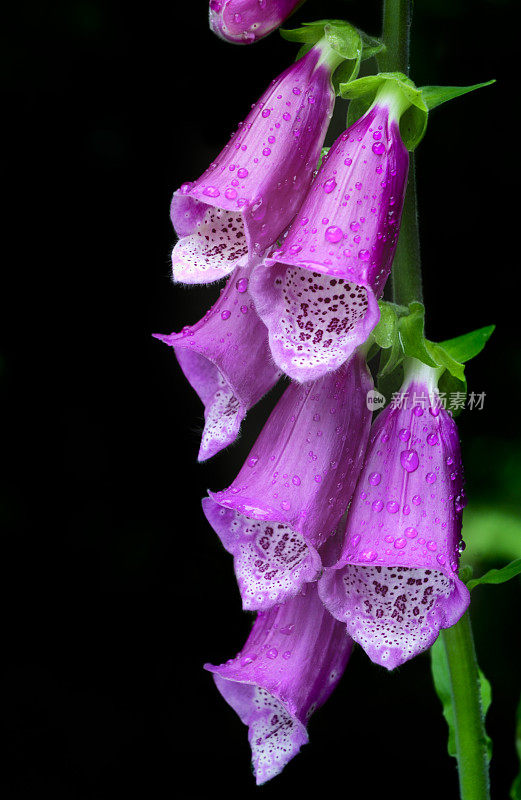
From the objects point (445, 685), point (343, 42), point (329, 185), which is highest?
point (343, 42)

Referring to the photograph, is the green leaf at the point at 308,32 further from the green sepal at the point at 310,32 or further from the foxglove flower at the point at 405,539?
the foxglove flower at the point at 405,539

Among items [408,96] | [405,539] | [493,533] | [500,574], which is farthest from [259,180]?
[493,533]

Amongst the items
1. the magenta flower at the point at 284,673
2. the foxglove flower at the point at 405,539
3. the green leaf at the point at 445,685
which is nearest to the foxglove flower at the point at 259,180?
the foxglove flower at the point at 405,539

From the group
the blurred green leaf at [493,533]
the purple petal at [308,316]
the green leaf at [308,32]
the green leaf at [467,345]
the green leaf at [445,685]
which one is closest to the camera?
the purple petal at [308,316]

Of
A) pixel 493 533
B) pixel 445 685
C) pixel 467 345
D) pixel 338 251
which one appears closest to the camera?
pixel 338 251

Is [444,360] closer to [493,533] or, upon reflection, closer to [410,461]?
[410,461]

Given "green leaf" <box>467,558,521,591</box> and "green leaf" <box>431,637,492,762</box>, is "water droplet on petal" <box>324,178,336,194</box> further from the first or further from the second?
"green leaf" <box>431,637,492,762</box>

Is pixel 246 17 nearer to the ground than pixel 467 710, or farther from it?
farther from it

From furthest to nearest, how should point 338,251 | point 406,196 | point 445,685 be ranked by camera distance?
point 445,685 → point 406,196 → point 338,251
